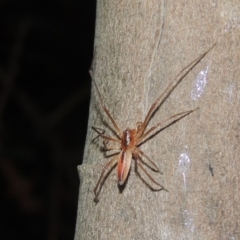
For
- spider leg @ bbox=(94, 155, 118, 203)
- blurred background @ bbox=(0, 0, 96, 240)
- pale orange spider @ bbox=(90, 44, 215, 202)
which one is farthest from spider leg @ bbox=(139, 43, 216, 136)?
blurred background @ bbox=(0, 0, 96, 240)

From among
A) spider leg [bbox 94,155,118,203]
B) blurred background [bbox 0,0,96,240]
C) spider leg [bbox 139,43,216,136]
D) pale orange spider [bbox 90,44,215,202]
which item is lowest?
spider leg [bbox 94,155,118,203]

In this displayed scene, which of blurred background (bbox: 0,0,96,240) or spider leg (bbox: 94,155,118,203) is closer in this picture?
spider leg (bbox: 94,155,118,203)

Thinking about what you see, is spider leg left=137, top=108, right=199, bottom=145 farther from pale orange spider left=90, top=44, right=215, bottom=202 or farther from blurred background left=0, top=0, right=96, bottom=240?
blurred background left=0, top=0, right=96, bottom=240

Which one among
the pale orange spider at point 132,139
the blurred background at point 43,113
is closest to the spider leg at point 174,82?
the pale orange spider at point 132,139

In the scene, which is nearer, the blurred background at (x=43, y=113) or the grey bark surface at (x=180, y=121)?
the grey bark surface at (x=180, y=121)

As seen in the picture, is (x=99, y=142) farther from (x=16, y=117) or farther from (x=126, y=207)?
(x=16, y=117)

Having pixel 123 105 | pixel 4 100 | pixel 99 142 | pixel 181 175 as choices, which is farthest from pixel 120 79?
pixel 4 100

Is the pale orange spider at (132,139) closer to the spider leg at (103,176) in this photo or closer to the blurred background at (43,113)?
the spider leg at (103,176)
